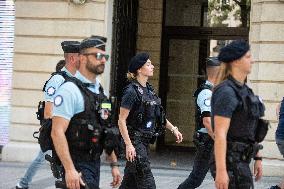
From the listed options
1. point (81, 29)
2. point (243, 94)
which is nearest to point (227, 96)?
point (243, 94)

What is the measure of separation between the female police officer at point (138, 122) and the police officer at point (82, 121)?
1.54m

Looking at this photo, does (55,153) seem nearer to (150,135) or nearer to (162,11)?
(150,135)

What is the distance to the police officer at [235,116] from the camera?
4.93m

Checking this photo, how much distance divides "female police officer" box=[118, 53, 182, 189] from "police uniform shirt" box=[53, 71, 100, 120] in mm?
1697

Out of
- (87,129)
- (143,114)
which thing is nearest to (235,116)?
(87,129)

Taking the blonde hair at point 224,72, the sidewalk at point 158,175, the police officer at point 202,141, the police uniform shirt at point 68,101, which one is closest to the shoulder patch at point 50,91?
the police officer at point 202,141

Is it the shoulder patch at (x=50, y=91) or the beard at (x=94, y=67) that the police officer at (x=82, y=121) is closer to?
the beard at (x=94, y=67)

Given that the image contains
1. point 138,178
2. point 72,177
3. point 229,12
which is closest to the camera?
point 72,177

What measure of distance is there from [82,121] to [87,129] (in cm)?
8

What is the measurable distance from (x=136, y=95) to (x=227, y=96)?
218 centimetres

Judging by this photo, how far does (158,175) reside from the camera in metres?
11.2

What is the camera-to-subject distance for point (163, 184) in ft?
33.4

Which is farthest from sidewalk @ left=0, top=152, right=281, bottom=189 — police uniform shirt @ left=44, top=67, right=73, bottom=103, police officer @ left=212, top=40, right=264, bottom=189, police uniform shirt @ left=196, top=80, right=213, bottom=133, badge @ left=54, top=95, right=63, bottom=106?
police officer @ left=212, top=40, right=264, bottom=189

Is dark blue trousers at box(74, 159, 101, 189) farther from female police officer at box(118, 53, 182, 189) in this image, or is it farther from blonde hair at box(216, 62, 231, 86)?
female police officer at box(118, 53, 182, 189)
